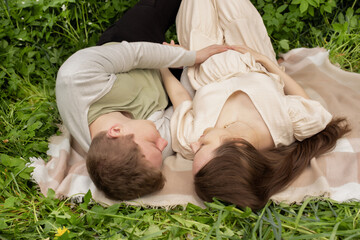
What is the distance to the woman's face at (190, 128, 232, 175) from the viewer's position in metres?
1.74

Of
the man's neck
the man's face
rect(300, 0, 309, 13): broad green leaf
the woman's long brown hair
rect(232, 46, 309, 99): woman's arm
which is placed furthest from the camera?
rect(300, 0, 309, 13): broad green leaf

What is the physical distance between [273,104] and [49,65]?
168cm

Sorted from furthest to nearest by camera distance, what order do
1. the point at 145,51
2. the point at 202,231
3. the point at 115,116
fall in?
the point at 145,51, the point at 115,116, the point at 202,231

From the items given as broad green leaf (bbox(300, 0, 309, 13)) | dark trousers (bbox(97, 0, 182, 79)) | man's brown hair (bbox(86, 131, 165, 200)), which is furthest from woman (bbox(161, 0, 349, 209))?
broad green leaf (bbox(300, 0, 309, 13))

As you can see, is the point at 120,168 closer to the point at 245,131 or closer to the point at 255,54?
the point at 245,131

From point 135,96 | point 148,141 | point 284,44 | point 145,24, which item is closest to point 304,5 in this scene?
point 284,44

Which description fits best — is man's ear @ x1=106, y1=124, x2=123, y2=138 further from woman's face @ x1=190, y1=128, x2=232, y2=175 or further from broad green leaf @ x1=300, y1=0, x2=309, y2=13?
broad green leaf @ x1=300, y1=0, x2=309, y2=13

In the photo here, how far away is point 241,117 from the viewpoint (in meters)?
1.97

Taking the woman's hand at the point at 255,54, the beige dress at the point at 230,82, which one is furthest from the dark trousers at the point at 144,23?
the woman's hand at the point at 255,54

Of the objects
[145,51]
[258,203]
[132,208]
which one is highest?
[145,51]

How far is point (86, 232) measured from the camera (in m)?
1.72

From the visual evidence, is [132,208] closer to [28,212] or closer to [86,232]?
[86,232]

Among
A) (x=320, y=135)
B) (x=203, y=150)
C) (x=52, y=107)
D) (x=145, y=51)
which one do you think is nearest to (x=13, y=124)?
(x=52, y=107)

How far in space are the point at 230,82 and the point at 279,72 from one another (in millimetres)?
384
